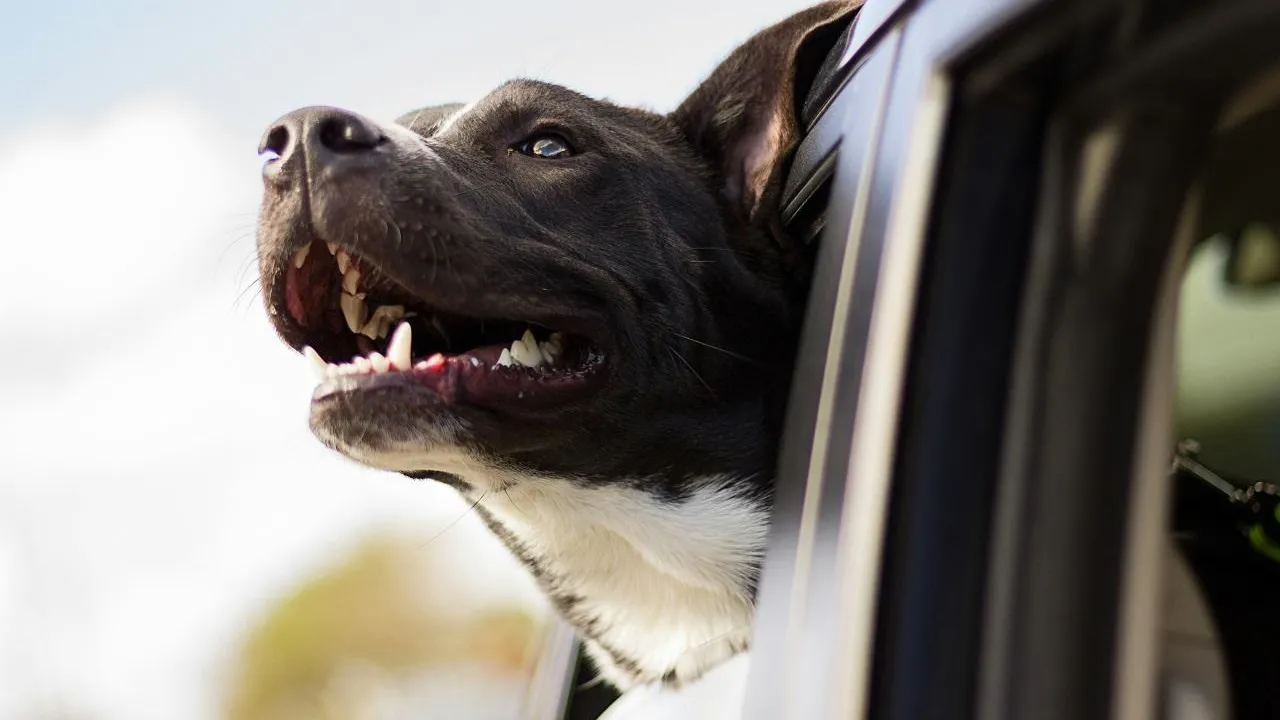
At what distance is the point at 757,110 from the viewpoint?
2.42 meters

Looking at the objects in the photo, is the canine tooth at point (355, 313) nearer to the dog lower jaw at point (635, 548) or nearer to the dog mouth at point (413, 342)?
the dog mouth at point (413, 342)

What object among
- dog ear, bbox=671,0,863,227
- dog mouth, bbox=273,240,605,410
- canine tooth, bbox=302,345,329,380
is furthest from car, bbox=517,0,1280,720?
canine tooth, bbox=302,345,329,380

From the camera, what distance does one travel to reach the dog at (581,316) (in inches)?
77.6

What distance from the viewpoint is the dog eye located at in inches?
91.9

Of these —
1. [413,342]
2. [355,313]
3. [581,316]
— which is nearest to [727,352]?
[581,316]

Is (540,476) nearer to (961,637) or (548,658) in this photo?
(548,658)

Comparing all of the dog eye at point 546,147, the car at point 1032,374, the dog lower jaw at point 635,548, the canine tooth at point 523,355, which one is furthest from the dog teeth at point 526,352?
the car at point 1032,374

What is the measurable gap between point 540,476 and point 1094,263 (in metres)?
1.43

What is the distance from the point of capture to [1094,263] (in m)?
0.98

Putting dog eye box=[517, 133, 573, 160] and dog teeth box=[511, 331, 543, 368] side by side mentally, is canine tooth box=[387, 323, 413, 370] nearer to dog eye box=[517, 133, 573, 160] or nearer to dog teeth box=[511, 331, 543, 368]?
dog teeth box=[511, 331, 543, 368]

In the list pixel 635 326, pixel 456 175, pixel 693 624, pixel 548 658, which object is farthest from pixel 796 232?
pixel 548 658

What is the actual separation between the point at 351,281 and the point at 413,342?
0.15m

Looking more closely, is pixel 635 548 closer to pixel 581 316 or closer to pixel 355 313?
pixel 581 316

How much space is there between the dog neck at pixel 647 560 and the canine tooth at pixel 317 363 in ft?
1.32
